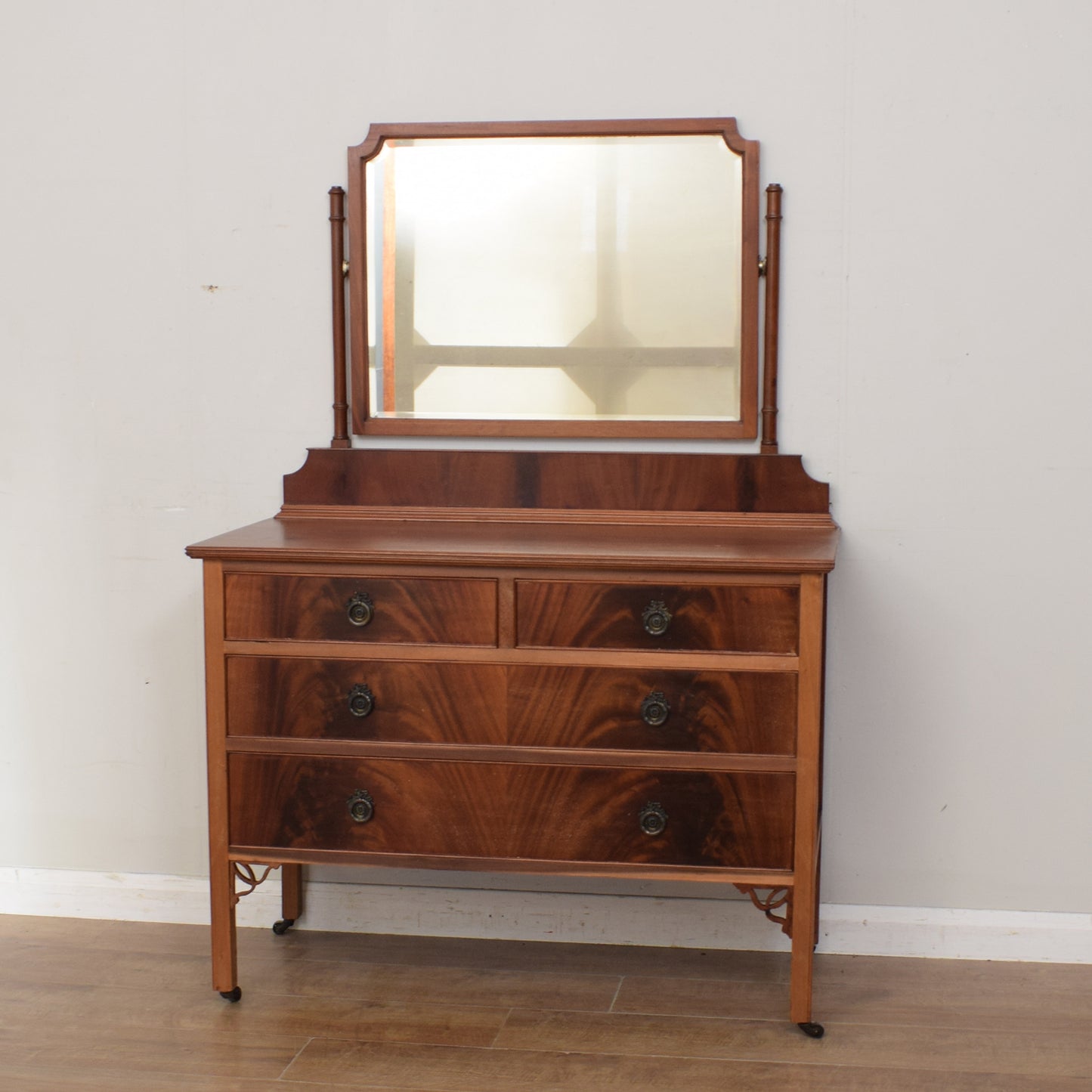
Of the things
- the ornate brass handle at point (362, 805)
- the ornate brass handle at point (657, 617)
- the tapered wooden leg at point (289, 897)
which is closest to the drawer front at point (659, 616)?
the ornate brass handle at point (657, 617)

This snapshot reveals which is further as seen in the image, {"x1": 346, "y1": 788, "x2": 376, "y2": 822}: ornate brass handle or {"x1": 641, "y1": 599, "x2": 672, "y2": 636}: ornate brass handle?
{"x1": 346, "y1": 788, "x2": 376, "y2": 822}: ornate brass handle

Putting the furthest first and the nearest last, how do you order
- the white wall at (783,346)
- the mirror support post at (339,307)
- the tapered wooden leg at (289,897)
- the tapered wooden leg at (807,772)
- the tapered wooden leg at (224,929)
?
1. the tapered wooden leg at (289,897)
2. the mirror support post at (339,307)
3. the white wall at (783,346)
4. the tapered wooden leg at (224,929)
5. the tapered wooden leg at (807,772)

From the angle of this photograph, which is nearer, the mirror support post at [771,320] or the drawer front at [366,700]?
the drawer front at [366,700]

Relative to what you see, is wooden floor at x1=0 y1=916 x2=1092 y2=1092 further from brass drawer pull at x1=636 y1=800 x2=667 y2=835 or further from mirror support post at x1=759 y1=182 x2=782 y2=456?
mirror support post at x1=759 y1=182 x2=782 y2=456

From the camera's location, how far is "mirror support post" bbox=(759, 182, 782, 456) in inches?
103

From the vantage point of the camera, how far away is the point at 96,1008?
2506mm

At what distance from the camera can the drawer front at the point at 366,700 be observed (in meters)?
2.30

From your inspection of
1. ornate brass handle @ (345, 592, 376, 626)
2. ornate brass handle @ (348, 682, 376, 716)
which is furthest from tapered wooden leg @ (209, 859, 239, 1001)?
ornate brass handle @ (345, 592, 376, 626)

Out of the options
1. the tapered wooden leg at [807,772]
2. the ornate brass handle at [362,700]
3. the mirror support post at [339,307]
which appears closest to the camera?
the tapered wooden leg at [807,772]

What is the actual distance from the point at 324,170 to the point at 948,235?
1391 millimetres

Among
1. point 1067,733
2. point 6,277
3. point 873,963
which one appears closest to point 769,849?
point 873,963

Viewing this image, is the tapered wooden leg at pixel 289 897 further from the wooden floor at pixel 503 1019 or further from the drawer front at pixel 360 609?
the drawer front at pixel 360 609

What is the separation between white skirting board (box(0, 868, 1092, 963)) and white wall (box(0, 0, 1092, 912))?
0.05 m

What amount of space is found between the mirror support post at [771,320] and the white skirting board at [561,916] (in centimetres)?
108
